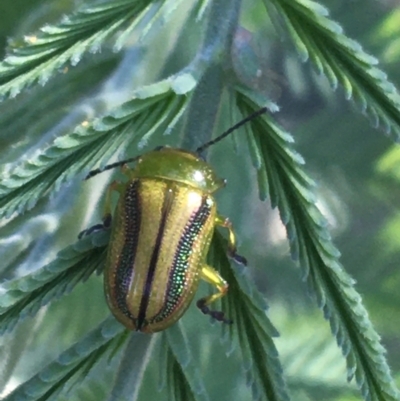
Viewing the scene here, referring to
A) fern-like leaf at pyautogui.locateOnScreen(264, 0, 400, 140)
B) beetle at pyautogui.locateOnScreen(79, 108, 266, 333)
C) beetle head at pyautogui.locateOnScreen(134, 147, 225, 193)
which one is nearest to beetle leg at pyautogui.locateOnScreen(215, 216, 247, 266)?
beetle at pyautogui.locateOnScreen(79, 108, 266, 333)

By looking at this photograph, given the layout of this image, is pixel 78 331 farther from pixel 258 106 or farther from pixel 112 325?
pixel 258 106

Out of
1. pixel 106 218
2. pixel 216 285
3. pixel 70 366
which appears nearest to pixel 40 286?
pixel 70 366

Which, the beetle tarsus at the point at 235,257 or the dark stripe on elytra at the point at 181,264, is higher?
the dark stripe on elytra at the point at 181,264

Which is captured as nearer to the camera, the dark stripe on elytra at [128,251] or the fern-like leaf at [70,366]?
the fern-like leaf at [70,366]

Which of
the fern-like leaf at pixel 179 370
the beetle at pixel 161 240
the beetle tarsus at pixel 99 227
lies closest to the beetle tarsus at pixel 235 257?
the beetle at pixel 161 240

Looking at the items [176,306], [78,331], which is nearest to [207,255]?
[176,306]

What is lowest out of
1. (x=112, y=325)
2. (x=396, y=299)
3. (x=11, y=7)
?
(x=396, y=299)

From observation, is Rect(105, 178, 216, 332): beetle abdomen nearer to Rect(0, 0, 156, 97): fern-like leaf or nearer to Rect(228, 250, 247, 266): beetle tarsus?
Rect(228, 250, 247, 266): beetle tarsus

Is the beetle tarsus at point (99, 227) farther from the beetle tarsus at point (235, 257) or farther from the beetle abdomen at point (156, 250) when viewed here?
the beetle tarsus at point (235, 257)
